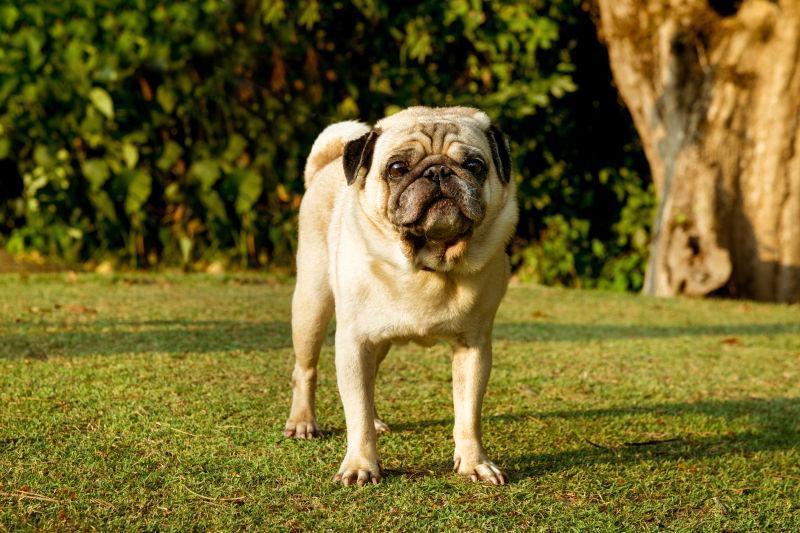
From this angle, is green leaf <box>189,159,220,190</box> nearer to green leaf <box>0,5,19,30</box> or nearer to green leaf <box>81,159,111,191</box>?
green leaf <box>81,159,111,191</box>

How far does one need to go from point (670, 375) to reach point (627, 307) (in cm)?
250

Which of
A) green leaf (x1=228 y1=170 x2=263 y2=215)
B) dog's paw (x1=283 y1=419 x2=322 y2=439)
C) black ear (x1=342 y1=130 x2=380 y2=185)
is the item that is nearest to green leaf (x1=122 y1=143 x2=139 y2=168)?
green leaf (x1=228 y1=170 x2=263 y2=215)

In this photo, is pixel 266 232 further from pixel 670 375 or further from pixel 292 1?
pixel 670 375

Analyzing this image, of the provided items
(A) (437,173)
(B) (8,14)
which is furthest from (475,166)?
(B) (8,14)

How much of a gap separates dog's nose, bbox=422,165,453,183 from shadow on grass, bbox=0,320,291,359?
239cm

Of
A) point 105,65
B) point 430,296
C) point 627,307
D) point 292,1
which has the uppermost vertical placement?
point 292,1

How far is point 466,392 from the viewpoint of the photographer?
3424 mm

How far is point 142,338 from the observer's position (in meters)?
5.42

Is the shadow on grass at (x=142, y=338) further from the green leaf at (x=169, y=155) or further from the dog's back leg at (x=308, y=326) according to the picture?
the green leaf at (x=169, y=155)

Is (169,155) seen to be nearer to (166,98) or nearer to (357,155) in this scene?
(166,98)

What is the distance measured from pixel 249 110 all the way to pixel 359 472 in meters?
6.45

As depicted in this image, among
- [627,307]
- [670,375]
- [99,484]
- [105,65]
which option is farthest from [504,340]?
[105,65]

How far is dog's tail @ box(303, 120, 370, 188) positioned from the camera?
Result: 421 cm

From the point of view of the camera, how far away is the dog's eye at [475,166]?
326cm
